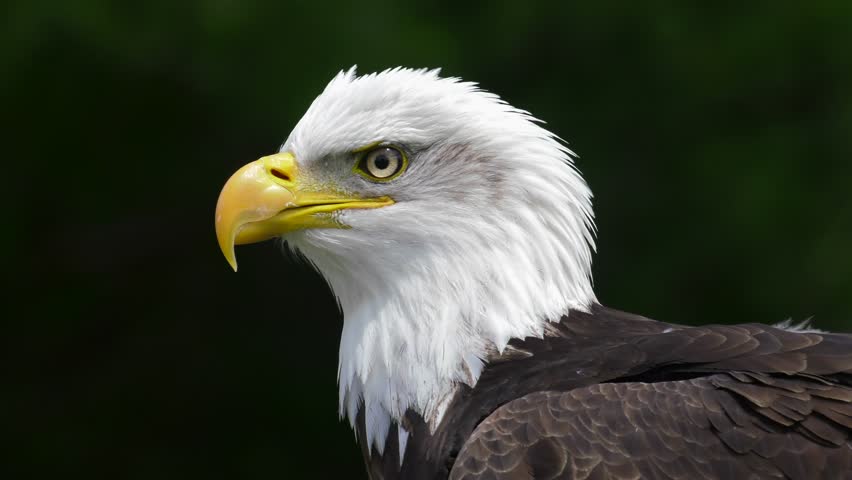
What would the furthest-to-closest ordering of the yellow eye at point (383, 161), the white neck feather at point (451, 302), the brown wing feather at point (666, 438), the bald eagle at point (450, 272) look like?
the yellow eye at point (383, 161), the white neck feather at point (451, 302), the bald eagle at point (450, 272), the brown wing feather at point (666, 438)

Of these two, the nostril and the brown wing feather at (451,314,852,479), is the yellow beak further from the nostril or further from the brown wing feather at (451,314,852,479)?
the brown wing feather at (451,314,852,479)

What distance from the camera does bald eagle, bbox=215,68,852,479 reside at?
2893 millimetres

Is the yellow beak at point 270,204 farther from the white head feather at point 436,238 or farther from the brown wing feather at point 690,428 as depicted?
the brown wing feather at point 690,428

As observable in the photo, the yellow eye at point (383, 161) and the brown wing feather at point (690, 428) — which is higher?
the yellow eye at point (383, 161)

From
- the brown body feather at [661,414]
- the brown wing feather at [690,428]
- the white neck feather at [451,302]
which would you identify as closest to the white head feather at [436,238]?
the white neck feather at [451,302]

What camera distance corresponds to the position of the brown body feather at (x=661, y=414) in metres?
2.61

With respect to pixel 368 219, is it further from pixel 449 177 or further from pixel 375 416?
pixel 375 416

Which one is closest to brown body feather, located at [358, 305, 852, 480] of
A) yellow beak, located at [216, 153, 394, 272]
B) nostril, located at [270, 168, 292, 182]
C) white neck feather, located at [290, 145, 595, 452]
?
white neck feather, located at [290, 145, 595, 452]

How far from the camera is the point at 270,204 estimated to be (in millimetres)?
3145

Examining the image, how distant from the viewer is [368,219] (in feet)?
10.4

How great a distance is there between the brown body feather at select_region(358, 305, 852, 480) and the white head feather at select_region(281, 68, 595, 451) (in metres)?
0.16

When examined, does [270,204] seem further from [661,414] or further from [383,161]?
[661,414]

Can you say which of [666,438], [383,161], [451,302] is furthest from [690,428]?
[383,161]

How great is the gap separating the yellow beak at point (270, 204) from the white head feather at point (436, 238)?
3 centimetres
